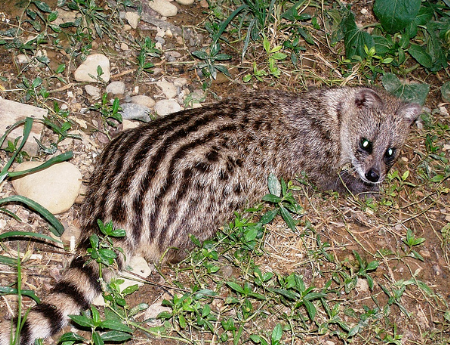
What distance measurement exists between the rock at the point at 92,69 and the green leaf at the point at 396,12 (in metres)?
3.53

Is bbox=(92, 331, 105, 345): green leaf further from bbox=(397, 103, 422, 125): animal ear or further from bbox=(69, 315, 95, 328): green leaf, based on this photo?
bbox=(397, 103, 422, 125): animal ear

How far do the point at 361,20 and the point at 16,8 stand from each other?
4618 mm

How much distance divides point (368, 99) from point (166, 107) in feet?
7.43

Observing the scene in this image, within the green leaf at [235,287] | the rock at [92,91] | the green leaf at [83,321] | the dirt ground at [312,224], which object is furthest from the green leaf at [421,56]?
the green leaf at [83,321]

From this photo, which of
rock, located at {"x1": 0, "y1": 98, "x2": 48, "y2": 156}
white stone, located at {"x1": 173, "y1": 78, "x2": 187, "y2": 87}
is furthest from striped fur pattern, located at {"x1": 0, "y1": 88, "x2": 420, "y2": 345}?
white stone, located at {"x1": 173, "y1": 78, "x2": 187, "y2": 87}

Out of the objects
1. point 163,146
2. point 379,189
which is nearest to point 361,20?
point 379,189

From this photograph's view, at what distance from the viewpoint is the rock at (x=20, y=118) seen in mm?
4895

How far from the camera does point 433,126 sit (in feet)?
21.0

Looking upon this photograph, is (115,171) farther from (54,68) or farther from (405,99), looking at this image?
(405,99)

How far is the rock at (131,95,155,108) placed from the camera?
571cm

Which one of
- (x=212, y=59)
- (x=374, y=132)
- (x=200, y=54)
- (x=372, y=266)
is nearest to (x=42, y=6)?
(x=200, y=54)

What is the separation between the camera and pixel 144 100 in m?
5.73

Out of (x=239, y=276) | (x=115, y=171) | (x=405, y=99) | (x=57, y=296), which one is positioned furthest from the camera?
(x=405, y=99)

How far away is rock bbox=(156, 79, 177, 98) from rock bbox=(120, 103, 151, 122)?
405 mm
